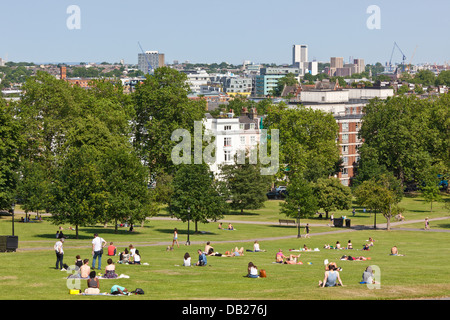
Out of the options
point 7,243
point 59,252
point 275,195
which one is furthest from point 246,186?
point 59,252

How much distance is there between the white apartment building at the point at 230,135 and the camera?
135m

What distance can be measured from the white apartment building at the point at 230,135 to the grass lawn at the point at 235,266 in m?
42.4

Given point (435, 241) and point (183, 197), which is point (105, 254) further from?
point (435, 241)

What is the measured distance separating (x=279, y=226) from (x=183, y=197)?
17846 millimetres

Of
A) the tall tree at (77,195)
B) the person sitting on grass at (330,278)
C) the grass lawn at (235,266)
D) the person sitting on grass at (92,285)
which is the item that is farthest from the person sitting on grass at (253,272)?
the tall tree at (77,195)

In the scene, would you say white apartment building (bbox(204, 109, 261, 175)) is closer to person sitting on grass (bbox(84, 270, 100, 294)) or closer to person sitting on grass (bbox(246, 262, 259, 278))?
person sitting on grass (bbox(246, 262, 259, 278))

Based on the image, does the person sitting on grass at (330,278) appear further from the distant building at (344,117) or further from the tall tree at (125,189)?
the distant building at (344,117)

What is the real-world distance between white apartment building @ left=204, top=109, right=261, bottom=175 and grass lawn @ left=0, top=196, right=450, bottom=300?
42.4 m

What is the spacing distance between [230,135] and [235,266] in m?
87.0

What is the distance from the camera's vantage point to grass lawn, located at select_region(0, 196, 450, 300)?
39062mm
